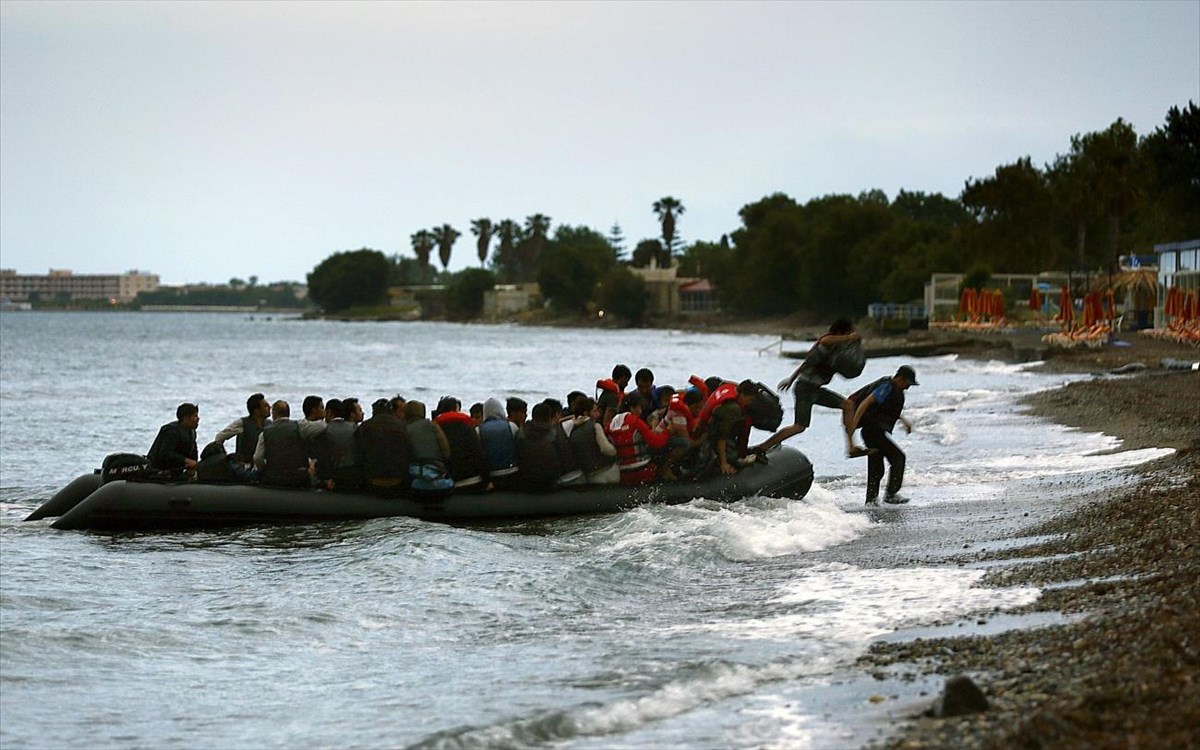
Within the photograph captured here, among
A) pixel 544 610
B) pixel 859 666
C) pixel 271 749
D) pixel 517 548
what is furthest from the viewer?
pixel 517 548

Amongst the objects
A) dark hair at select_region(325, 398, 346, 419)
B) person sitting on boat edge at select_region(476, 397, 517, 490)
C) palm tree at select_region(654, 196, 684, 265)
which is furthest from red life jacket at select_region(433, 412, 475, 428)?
palm tree at select_region(654, 196, 684, 265)

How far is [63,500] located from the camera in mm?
15562

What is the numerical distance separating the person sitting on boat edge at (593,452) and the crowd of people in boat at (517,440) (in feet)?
0.04

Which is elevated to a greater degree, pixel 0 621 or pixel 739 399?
pixel 739 399

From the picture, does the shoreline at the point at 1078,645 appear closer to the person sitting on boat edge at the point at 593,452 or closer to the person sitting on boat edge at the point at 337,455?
the person sitting on boat edge at the point at 593,452

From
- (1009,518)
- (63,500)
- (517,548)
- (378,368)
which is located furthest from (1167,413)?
(378,368)

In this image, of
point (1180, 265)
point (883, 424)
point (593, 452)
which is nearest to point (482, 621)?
point (593, 452)

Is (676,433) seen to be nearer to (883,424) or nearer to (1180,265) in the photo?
(883,424)

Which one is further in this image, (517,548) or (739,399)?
(739,399)

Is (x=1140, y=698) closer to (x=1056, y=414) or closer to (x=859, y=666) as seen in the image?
(x=859, y=666)

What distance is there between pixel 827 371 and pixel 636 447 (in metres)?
2.29

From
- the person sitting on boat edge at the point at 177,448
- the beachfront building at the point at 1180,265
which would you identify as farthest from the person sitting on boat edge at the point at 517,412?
the beachfront building at the point at 1180,265

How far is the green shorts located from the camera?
50.4 ft

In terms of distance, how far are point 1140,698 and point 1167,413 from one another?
18.5m
